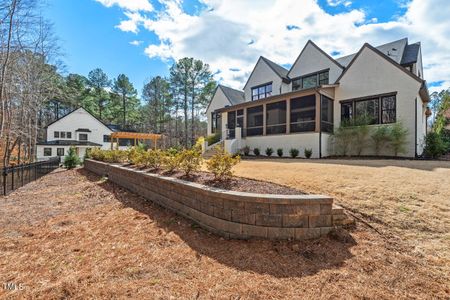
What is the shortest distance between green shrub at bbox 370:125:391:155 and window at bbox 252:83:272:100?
31.0ft

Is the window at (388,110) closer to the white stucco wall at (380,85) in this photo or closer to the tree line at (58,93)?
the white stucco wall at (380,85)

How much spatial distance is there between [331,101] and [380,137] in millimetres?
3920

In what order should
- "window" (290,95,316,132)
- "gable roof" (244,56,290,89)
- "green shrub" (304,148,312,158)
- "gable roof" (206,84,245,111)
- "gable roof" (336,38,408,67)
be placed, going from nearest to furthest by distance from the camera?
"green shrub" (304,148,312,158), "window" (290,95,316,132), "gable roof" (336,38,408,67), "gable roof" (244,56,290,89), "gable roof" (206,84,245,111)

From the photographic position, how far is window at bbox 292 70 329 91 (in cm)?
1730

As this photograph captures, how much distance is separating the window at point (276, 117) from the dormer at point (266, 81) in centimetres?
235

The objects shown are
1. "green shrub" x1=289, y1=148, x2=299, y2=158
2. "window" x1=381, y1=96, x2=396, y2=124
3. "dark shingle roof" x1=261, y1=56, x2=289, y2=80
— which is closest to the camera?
"window" x1=381, y1=96, x2=396, y2=124

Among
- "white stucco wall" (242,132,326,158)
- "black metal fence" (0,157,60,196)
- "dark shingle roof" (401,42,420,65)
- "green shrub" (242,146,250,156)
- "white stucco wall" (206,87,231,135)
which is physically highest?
"dark shingle roof" (401,42,420,65)

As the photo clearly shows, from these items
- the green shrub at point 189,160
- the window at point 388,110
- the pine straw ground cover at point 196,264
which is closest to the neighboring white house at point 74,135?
the green shrub at point 189,160

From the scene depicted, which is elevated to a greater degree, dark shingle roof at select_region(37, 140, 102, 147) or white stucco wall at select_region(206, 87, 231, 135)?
white stucco wall at select_region(206, 87, 231, 135)

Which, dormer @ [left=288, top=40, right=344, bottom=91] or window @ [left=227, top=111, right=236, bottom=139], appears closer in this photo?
dormer @ [left=288, top=40, right=344, bottom=91]

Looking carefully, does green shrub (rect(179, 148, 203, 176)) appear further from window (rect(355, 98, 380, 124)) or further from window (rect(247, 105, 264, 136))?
window (rect(355, 98, 380, 124))

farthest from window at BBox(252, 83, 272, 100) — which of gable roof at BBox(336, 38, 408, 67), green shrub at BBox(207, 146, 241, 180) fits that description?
green shrub at BBox(207, 146, 241, 180)

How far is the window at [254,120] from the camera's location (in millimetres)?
16984

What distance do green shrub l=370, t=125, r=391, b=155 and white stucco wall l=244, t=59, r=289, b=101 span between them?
27.8 ft
